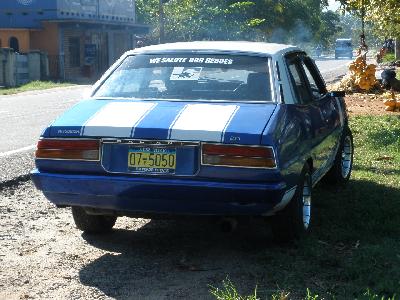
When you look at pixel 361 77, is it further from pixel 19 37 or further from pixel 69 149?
pixel 19 37

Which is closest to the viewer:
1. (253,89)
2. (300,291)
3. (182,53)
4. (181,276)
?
(300,291)

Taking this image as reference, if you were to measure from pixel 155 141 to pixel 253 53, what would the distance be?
1.41 meters

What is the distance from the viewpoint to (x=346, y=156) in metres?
8.26

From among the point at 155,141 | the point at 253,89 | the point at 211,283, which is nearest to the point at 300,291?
the point at 211,283

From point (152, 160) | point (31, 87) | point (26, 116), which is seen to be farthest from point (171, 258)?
point (31, 87)

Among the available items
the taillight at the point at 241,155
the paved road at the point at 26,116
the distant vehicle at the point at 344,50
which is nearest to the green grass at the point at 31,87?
the paved road at the point at 26,116

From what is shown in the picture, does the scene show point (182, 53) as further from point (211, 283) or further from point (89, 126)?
point (211, 283)

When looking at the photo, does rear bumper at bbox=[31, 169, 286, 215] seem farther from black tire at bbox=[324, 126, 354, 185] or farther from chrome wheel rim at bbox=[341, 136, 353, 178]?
chrome wheel rim at bbox=[341, 136, 353, 178]

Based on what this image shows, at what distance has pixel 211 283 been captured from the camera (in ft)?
15.4

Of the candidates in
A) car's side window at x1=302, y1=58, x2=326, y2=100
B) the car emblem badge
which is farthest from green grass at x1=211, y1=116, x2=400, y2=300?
car's side window at x1=302, y1=58, x2=326, y2=100

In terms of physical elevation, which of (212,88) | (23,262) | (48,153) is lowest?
(23,262)

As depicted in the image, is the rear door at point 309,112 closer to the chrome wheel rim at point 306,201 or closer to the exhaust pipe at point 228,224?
the chrome wheel rim at point 306,201

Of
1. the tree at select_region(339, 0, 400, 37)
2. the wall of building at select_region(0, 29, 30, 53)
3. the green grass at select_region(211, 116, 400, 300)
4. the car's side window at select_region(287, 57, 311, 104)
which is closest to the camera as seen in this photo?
the green grass at select_region(211, 116, 400, 300)

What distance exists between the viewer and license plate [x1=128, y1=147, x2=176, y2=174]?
4867mm
